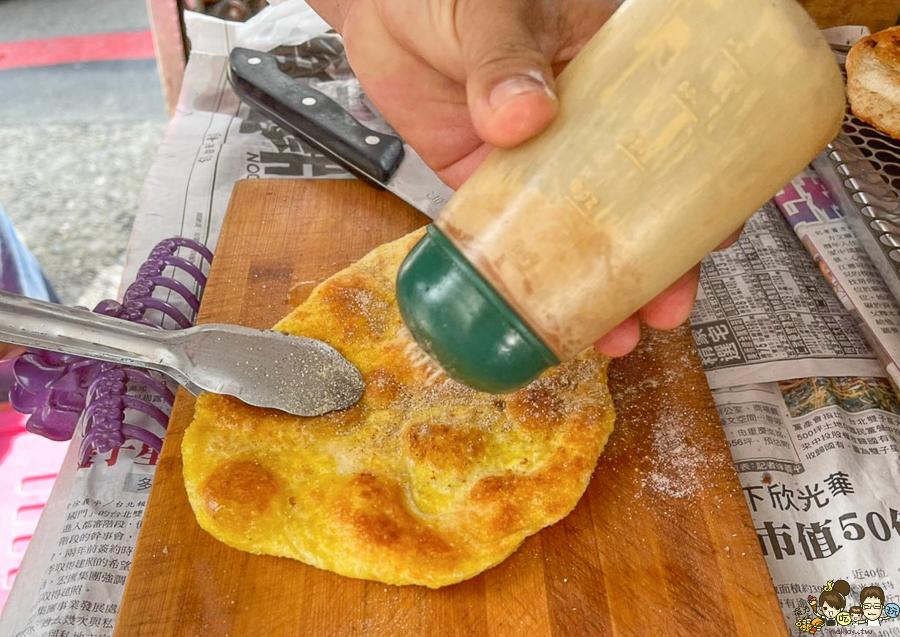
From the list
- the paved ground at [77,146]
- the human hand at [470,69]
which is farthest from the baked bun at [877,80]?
the paved ground at [77,146]

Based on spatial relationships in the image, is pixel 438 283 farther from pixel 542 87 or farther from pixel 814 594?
pixel 814 594

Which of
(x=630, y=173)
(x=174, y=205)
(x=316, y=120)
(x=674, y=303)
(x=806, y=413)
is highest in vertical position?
(x=630, y=173)

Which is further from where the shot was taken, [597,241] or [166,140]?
[166,140]

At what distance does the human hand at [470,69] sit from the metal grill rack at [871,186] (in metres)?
0.47

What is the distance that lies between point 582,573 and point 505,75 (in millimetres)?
691

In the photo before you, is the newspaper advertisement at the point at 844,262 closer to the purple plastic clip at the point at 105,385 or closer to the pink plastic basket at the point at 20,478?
the purple plastic clip at the point at 105,385

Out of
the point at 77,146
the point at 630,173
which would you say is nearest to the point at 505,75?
the point at 630,173

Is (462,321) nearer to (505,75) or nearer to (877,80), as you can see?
(505,75)

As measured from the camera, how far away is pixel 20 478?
167cm

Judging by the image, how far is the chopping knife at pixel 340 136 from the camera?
154cm

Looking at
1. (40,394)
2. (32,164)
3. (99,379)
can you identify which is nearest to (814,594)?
(99,379)

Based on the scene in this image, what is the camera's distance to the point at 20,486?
5.46 feet

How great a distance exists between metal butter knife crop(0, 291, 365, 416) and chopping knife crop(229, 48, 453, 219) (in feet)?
1.73

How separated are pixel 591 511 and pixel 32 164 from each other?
3027mm
